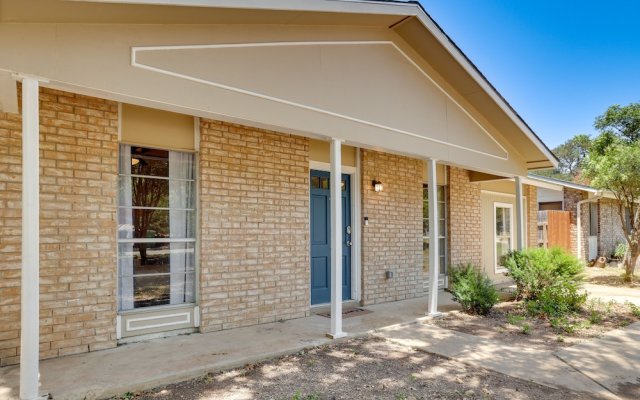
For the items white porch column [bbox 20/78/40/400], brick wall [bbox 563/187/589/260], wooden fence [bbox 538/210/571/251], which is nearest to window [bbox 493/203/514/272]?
wooden fence [bbox 538/210/571/251]

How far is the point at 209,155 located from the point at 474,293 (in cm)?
453

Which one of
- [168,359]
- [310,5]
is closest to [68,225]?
[168,359]

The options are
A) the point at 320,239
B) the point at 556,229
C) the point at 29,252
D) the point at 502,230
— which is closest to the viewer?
the point at 29,252

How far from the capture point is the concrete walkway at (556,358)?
389 centimetres

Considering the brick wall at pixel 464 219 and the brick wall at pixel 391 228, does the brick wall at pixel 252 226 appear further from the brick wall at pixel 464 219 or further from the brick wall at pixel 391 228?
the brick wall at pixel 464 219

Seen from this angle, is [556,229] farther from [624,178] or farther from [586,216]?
[624,178]

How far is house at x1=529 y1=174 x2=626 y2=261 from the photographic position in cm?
1482

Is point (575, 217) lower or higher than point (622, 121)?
lower

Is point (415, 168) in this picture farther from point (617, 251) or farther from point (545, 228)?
point (617, 251)

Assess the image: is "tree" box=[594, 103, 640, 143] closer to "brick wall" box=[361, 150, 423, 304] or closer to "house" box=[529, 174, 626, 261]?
"house" box=[529, 174, 626, 261]

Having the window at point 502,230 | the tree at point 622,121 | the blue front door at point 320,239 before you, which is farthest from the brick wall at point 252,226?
the tree at point 622,121

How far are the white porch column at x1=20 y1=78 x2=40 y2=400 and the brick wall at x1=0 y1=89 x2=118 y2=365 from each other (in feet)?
3.40

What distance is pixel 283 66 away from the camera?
4789 mm

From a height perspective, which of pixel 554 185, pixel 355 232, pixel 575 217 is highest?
pixel 554 185
